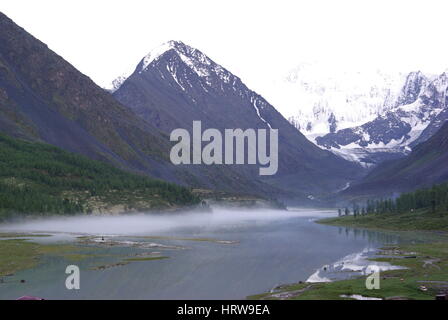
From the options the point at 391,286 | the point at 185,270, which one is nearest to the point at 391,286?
the point at 391,286

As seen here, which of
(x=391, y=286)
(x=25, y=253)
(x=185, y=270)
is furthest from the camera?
(x=25, y=253)

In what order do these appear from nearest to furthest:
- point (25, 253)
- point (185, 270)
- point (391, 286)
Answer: point (391, 286), point (185, 270), point (25, 253)

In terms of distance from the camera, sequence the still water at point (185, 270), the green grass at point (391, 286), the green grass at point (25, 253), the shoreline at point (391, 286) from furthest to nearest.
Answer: the green grass at point (25, 253) → the still water at point (185, 270) → the green grass at point (391, 286) → the shoreline at point (391, 286)

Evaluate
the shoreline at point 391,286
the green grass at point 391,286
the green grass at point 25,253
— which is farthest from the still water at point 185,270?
the green grass at point 391,286

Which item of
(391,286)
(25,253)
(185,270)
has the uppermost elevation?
(25,253)

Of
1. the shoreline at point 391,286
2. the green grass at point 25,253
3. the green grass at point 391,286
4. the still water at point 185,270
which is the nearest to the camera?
the shoreline at point 391,286

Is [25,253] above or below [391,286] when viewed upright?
above

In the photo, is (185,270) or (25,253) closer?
(185,270)

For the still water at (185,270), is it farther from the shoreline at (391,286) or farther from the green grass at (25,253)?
the shoreline at (391,286)

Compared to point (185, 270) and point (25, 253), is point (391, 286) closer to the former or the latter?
point (185, 270)

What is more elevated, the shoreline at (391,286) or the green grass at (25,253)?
the green grass at (25,253)
